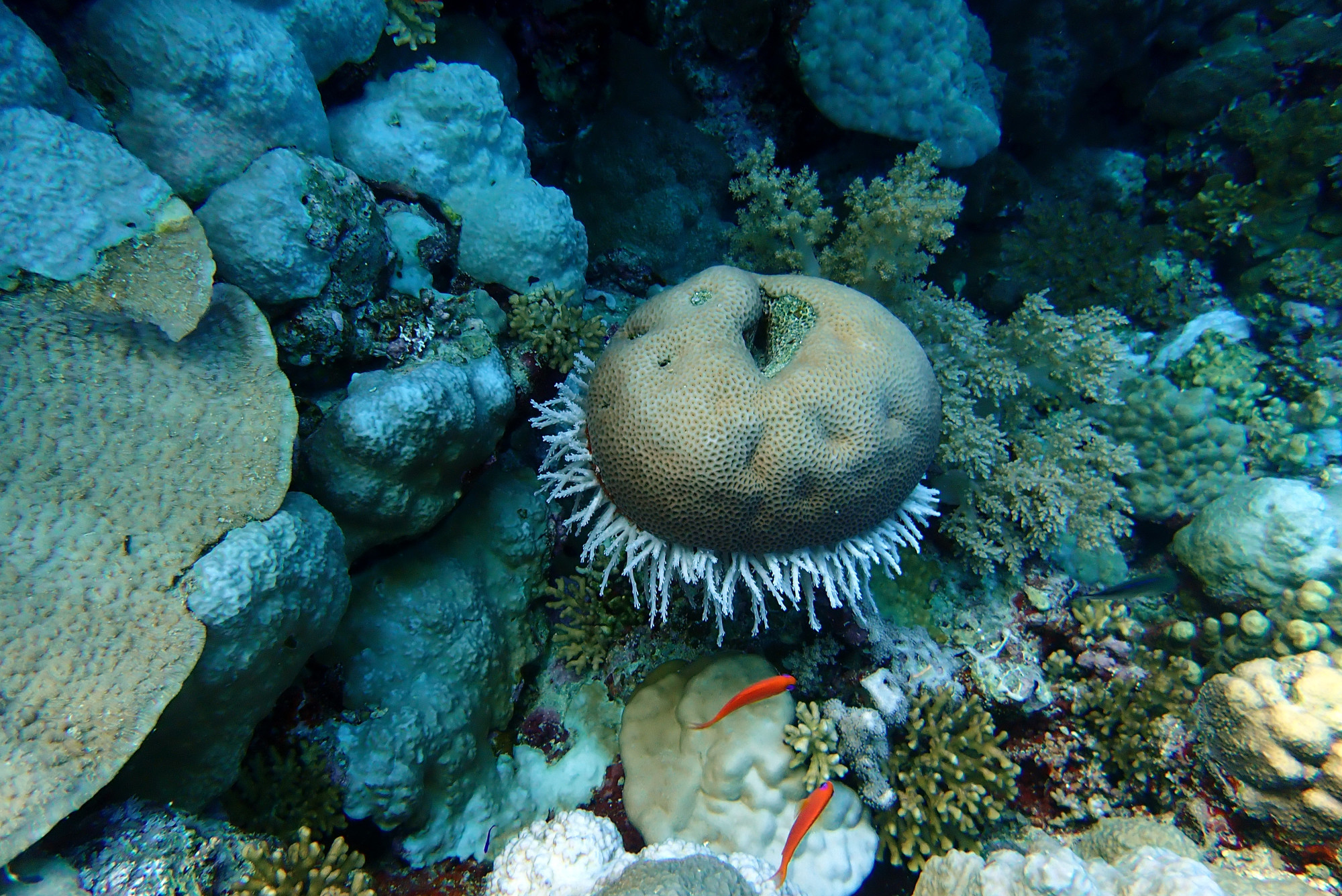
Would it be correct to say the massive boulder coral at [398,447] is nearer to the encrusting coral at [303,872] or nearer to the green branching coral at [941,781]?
the encrusting coral at [303,872]

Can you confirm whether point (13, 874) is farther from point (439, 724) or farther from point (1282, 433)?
point (1282, 433)

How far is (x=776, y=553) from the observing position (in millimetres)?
2643

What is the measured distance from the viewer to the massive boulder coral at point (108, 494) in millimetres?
1747

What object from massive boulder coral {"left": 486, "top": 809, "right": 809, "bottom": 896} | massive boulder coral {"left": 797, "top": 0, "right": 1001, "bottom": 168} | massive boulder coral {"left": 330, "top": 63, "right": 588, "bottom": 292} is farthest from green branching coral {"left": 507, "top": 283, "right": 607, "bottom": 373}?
massive boulder coral {"left": 797, "top": 0, "right": 1001, "bottom": 168}

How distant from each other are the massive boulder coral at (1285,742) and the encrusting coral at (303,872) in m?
4.12

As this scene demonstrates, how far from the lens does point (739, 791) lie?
9.59 feet

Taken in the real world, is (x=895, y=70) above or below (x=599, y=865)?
above

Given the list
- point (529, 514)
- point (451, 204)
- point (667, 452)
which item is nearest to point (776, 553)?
point (667, 452)

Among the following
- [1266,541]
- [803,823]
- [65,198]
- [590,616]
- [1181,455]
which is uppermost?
[1181,455]

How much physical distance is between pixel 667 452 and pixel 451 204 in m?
1.98

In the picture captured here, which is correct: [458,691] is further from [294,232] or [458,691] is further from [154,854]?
[294,232]

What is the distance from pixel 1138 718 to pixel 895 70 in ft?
14.7

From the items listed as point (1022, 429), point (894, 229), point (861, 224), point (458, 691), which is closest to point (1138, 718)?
point (1022, 429)

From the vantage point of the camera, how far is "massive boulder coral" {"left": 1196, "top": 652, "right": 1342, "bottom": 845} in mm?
2762
